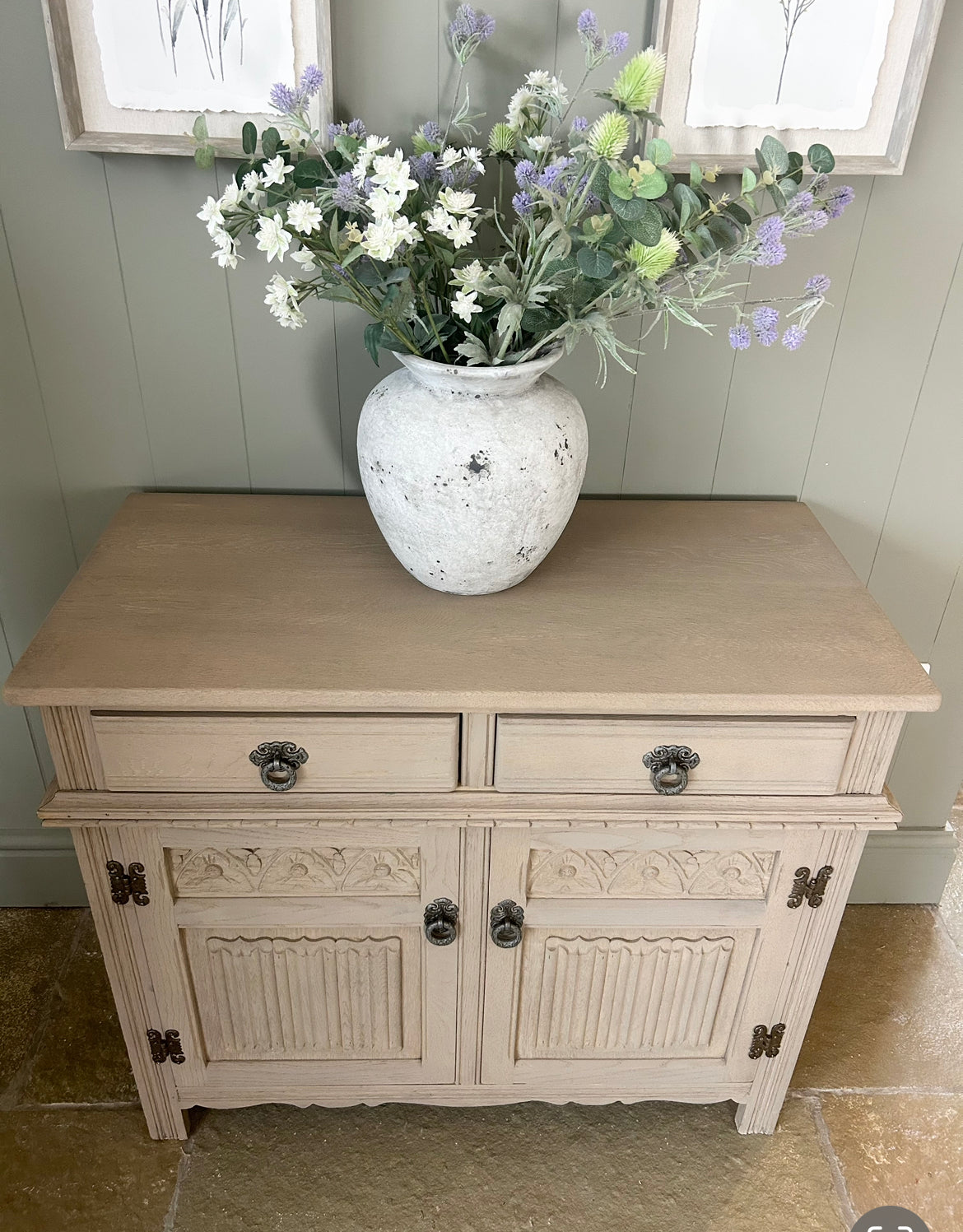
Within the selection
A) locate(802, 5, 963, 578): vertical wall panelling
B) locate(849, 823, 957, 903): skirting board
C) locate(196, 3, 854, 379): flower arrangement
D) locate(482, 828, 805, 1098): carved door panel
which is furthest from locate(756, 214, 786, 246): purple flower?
locate(849, 823, 957, 903): skirting board

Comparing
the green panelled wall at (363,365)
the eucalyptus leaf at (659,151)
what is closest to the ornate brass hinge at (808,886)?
the green panelled wall at (363,365)

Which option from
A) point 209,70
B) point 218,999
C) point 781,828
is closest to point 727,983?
point 781,828

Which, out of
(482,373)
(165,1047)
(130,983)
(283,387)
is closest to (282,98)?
(482,373)

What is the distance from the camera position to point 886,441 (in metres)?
1.63

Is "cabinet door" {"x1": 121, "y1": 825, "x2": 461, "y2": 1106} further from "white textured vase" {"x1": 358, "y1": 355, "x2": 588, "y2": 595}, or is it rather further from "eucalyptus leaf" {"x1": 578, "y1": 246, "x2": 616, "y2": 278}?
"eucalyptus leaf" {"x1": 578, "y1": 246, "x2": 616, "y2": 278}

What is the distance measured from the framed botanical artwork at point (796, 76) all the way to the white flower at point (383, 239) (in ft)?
1.75

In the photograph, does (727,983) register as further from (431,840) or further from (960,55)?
(960,55)

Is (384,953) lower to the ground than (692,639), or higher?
lower

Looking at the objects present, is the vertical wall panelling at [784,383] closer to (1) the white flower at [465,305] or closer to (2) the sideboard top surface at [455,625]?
(2) the sideboard top surface at [455,625]

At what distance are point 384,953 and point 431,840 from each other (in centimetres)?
23

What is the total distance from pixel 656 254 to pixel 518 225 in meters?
0.23

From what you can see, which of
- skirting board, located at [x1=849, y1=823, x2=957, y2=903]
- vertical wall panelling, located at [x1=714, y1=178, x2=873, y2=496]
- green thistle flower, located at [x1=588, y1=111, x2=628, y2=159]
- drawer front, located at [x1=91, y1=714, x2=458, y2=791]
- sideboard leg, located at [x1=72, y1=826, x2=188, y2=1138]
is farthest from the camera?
skirting board, located at [x1=849, y1=823, x2=957, y2=903]

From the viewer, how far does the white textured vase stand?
3.89 ft

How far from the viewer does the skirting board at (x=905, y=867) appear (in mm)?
2010
